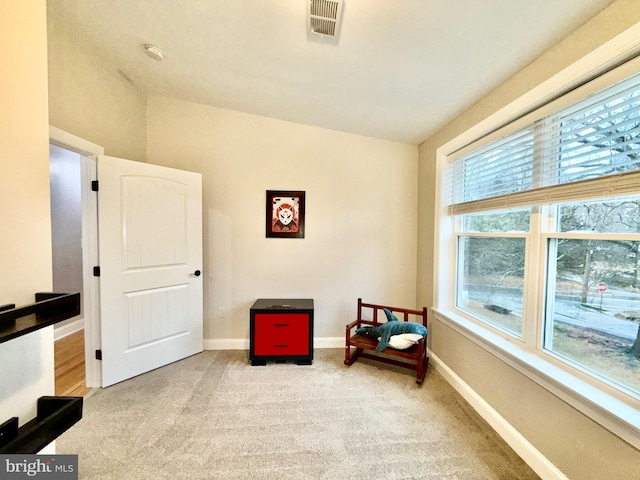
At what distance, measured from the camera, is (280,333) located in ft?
8.23

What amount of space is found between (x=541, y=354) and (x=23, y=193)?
98.4 inches

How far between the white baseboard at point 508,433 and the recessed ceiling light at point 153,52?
351 centimetres

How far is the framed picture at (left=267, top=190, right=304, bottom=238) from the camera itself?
2.84m

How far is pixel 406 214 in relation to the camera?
2.94m

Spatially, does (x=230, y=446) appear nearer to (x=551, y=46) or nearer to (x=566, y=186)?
(x=566, y=186)

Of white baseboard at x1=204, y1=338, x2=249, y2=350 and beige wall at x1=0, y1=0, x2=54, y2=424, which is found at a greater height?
beige wall at x1=0, y1=0, x2=54, y2=424

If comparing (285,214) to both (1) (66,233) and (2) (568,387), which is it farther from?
(1) (66,233)

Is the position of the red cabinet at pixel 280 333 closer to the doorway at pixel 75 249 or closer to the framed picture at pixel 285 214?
the framed picture at pixel 285 214

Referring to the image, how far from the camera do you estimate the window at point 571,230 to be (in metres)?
1.15

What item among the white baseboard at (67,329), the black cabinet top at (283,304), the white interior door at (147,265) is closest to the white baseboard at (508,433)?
the black cabinet top at (283,304)

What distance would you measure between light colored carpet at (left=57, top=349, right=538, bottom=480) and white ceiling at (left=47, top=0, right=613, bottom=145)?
2289mm

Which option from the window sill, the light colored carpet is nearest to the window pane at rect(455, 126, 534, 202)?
the window sill

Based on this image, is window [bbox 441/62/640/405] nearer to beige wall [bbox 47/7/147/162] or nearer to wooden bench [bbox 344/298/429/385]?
wooden bench [bbox 344/298/429/385]

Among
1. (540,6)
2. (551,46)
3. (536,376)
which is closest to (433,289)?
(536,376)
